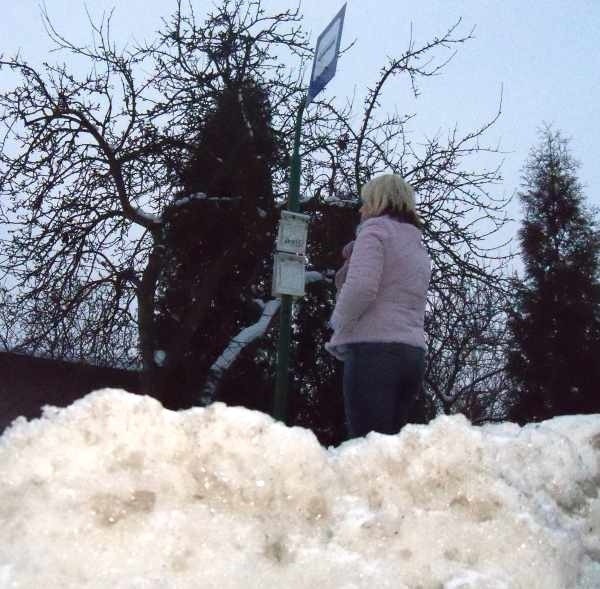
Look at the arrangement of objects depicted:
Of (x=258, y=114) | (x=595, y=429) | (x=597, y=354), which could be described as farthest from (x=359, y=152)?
(x=597, y=354)

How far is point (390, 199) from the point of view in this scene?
3922 mm

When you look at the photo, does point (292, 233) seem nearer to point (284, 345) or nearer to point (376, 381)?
point (284, 345)

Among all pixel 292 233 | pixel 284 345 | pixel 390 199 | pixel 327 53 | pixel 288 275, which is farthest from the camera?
pixel 284 345

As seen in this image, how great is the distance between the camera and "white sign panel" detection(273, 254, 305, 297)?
8469mm

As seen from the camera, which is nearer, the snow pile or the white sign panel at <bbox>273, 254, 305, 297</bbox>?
the snow pile

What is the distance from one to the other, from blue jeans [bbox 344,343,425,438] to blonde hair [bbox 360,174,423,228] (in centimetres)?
69

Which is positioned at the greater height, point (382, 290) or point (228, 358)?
point (228, 358)

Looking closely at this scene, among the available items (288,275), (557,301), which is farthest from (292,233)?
(557,301)

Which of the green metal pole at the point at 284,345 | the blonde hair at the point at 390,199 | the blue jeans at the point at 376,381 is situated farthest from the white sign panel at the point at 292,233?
the blue jeans at the point at 376,381

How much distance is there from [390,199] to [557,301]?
22102 millimetres

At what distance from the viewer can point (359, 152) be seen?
11.8 metres

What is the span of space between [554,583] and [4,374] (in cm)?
1893

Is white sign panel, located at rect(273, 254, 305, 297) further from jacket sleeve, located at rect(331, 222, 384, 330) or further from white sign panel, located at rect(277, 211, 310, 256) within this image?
jacket sleeve, located at rect(331, 222, 384, 330)

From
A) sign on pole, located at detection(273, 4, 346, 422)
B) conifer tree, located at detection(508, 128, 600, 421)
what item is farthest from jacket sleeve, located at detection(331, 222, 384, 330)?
conifer tree, located at detection(508, 128, 600, 421)
